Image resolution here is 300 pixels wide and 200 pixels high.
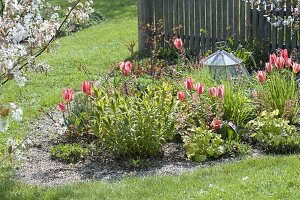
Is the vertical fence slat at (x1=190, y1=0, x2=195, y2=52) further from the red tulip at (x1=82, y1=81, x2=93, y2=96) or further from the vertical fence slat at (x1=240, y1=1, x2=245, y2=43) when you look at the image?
the red tulip at (x1=82, y1=81, x2=93, y2=96)

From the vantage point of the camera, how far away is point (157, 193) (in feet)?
18.6

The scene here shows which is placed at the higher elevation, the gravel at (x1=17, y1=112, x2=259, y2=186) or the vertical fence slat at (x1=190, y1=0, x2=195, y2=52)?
the vertical fence slat at (x1=190, y1=0, x2=195, y2=52)

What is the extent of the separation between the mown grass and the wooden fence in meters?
4.52

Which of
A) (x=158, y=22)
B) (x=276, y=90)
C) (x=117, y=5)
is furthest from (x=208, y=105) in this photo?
(x=117, y=5)

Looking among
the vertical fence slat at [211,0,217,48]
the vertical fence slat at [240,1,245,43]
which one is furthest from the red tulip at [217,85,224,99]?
the vertical fence slat at [211,0,217,48]

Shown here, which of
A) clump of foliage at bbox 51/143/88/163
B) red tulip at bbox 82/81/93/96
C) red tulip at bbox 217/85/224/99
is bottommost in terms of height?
clump of foliage at bbox 51/143/88/163

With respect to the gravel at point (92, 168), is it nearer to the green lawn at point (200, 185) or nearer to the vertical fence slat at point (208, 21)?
the green lawn at point (200, 185)

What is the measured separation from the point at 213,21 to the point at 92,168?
18.0 ft

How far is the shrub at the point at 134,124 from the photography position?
6473mm

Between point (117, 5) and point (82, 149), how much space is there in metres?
11.7

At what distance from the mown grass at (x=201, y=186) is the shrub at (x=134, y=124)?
0.53 meters

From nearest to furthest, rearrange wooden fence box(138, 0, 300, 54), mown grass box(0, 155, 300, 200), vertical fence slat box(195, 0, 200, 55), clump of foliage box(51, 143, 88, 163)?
mown grass box(0, 155, 300, 200) < clump of foliage box(51, 143, 88, 163) < wooden fence box(138, 0, 300, 54) < vertical fence slat box(195, 0, 200, 55)

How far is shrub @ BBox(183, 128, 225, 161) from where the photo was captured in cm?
651

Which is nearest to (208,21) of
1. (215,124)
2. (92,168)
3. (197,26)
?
(197,26)
